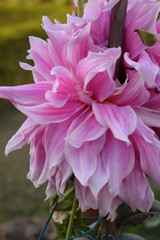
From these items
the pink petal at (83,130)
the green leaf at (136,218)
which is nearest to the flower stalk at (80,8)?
the pink petal at (83,130)

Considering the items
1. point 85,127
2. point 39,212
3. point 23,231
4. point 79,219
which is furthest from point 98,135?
point 39,212

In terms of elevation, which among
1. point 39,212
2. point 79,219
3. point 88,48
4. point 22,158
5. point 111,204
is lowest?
point 22,158

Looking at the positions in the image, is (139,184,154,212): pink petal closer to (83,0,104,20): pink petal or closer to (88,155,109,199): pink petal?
(88,155,109,199): pink petal

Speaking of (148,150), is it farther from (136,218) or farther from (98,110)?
(136,218)

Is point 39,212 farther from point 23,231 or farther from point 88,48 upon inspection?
point 88,48

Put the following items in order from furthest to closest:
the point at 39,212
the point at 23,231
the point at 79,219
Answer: the point at 39,212 < the point at 23,231 < the point at 79,219

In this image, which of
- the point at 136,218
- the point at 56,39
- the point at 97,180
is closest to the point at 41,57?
the point at 56,39

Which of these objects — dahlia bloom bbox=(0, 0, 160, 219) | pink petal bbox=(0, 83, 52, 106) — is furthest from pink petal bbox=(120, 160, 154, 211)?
pink petal bbox=(0, 83, 52, 106)

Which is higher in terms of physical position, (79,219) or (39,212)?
(79,219)

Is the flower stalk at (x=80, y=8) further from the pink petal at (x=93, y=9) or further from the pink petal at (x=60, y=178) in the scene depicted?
the pink petal at (x=60, y=178)
